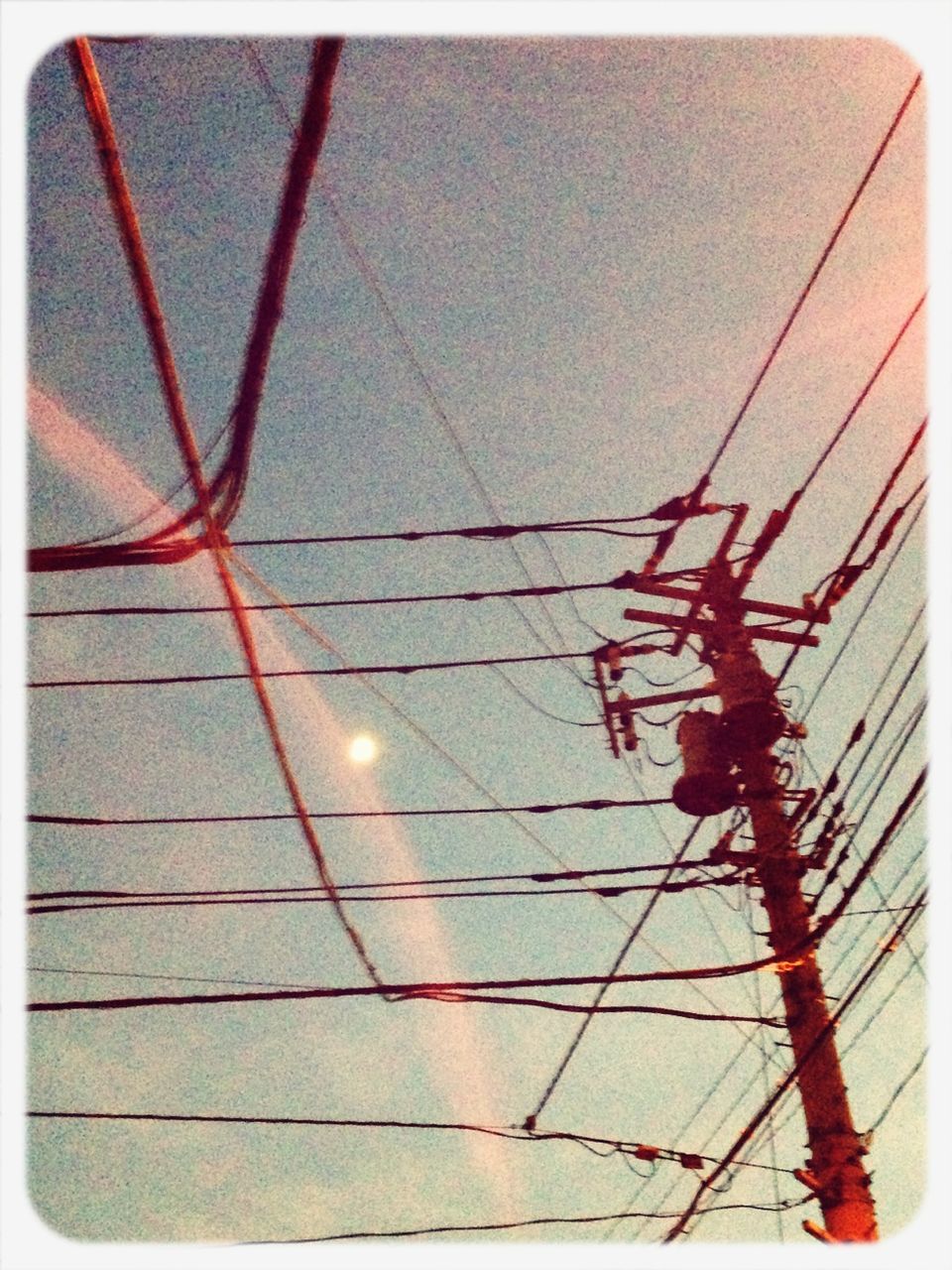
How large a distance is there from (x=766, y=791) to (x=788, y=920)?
4.10 feet

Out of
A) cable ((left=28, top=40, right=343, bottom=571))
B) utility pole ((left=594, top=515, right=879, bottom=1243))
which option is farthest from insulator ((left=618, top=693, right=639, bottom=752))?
cable ((left=28, top=40, right=343, bottom=571))

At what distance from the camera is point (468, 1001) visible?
19.2 feet

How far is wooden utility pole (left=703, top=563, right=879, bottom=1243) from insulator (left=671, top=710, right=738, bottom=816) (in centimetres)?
A: 14

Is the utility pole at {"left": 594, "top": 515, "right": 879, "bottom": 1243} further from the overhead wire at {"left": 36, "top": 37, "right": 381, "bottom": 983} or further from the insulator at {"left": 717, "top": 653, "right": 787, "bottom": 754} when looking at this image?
the overhead wire at {"left": 36, "top": 37, "right": 381, "bottom": 983}

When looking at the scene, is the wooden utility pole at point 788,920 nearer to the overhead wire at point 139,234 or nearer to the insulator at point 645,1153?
the insulator at point 645,1153

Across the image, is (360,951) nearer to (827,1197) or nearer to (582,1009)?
(582,1009)

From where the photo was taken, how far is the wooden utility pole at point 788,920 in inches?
268

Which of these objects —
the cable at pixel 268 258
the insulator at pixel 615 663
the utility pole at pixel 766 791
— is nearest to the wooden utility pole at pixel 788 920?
the utility pole at pixel 766 791

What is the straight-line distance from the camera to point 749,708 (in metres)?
8.45

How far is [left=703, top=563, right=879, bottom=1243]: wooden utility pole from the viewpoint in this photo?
6.80m

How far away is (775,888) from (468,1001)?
3.37m

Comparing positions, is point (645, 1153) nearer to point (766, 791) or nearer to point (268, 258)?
point (766, 791)

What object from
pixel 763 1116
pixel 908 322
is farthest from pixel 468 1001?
pixel 908 322

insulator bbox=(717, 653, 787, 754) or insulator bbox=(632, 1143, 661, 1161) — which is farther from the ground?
insulator bbox=(717, 653, 787, 754)
